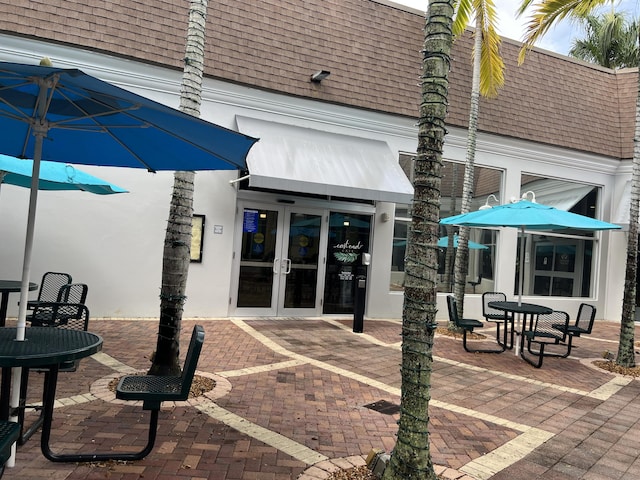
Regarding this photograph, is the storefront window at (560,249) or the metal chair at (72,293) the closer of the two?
the metal chair at (72,293)

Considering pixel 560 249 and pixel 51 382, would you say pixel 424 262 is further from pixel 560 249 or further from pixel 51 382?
pixel 560 249

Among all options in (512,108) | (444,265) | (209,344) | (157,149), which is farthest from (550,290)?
(157,149)

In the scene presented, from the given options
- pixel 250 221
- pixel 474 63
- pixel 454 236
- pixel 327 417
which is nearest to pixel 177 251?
pixel 327 417

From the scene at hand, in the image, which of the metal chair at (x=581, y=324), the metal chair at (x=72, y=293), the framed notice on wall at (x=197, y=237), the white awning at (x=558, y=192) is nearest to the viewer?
the metal chair at (x=72, y=293)

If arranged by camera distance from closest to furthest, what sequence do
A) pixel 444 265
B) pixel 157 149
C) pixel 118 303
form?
pixel 157 149
pixel 118 303
pixel 444 265

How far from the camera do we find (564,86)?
41.8 ft

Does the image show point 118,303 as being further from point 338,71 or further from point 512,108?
point 512,108

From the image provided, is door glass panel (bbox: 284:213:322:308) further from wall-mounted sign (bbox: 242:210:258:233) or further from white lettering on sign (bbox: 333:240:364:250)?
wall-mounted sign (bbox: 242:210:258:233)

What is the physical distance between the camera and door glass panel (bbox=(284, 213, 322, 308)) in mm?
9742

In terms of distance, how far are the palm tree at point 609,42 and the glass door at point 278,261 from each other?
17.9m

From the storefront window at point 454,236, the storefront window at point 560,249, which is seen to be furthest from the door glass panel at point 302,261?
the storefront window at point 560,249

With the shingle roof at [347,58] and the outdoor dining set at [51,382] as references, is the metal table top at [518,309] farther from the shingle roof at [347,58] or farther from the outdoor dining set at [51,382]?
the outdoor dining set at [51,382]

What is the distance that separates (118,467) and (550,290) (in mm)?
12205

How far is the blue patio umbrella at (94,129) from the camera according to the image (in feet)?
8.49
